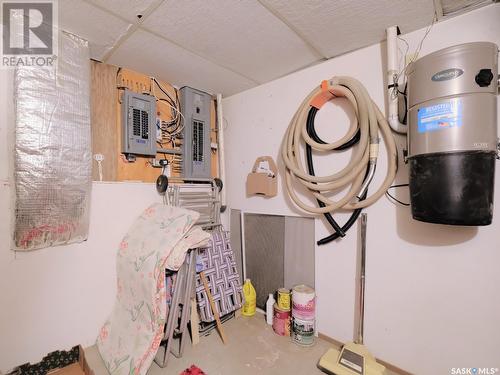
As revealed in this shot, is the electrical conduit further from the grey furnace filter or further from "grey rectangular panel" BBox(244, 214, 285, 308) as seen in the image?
"grey rectangular panel" BBox(244, 214, 285, 308)

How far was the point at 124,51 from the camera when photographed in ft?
5.57

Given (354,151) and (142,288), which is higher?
(354,151)

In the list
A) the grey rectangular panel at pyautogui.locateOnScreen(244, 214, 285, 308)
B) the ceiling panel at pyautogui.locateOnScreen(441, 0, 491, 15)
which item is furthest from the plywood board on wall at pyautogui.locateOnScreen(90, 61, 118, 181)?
the ceiling panel at pyautogui.locateOnScreen(441, 0, 491, 15)

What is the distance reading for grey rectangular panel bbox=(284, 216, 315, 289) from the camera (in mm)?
1942

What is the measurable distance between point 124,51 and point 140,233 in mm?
1323

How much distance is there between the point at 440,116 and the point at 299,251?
1.32m

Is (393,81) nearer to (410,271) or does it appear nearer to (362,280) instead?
(410,271)

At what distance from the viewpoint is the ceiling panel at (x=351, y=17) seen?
125 cm

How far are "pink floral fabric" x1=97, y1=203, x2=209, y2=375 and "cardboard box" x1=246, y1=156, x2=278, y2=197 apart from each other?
2.19 ft

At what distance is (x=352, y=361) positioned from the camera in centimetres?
149

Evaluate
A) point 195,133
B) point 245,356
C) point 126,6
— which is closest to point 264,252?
point 245,356

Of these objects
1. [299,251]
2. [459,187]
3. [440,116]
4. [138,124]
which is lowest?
[299,251]

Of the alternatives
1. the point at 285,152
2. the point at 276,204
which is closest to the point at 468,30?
the point at 285,152

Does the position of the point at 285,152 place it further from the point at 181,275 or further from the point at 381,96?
the point at 181,275
